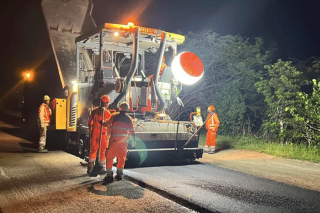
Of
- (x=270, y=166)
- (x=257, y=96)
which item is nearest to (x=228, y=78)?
(x=257, y=96)

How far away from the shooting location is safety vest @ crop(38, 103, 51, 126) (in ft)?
33.0

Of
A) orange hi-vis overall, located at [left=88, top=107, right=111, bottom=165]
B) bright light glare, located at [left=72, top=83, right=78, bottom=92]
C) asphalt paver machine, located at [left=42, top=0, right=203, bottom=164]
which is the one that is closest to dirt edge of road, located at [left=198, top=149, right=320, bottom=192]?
asphalt paver machine, located at [left=42, top=0, right=203, bottom=164]

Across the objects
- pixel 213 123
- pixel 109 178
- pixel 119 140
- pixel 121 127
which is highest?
pixel 213 123

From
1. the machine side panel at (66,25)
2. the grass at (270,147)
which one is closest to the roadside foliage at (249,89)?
the grass at (270,147)

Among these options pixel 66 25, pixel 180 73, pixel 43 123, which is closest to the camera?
pixel 180 73

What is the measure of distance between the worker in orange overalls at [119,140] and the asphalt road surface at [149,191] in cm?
26

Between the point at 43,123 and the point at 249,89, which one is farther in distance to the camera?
the point at 249,89

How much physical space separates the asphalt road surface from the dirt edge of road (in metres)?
0.41

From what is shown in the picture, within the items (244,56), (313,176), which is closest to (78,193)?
(313,176)

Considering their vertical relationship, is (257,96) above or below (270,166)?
above

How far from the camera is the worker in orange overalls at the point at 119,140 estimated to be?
20.0 ft

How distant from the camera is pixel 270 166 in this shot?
813 centimetres

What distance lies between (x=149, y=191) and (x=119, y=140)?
1125 mm

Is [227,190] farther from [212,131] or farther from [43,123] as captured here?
[43,123]
